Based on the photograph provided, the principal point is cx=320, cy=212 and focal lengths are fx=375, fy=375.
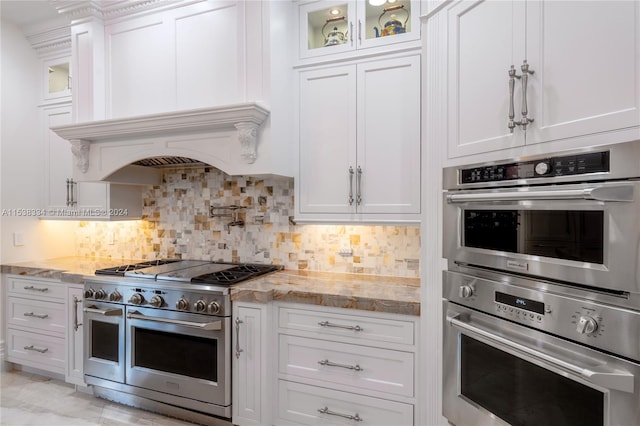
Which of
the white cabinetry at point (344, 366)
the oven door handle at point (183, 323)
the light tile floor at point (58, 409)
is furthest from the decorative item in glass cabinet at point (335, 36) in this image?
the light tile floor at point (58, 409)

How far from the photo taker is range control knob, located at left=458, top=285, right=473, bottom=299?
160 cm

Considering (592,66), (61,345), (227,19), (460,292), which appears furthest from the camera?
(61,345)

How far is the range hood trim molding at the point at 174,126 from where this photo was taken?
225 centimetres

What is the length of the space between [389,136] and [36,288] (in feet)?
9.64

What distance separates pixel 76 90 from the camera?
282 centimetres

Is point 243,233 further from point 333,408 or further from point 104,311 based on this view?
point 333,408

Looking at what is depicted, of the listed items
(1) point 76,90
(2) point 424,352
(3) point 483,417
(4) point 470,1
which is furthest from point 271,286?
(1) point 76,90

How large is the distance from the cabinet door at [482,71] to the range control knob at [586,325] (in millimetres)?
639

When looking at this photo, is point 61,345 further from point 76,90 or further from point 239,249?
point 76,90

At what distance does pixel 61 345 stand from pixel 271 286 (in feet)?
6.28

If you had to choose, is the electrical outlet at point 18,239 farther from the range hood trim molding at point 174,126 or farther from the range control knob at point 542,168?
the range control knob at point 542,168

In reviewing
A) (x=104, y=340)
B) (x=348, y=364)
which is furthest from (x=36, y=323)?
(x=348, y=364)

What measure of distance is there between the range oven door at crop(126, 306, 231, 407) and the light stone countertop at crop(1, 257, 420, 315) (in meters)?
0.28

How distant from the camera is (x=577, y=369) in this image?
1176 mm
